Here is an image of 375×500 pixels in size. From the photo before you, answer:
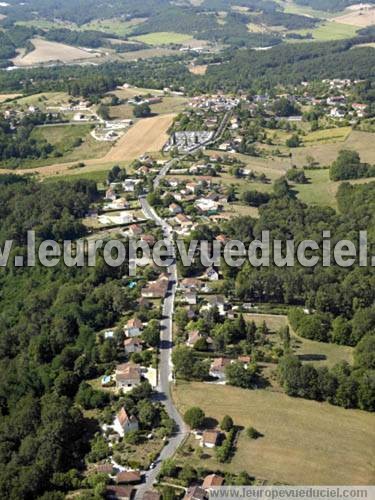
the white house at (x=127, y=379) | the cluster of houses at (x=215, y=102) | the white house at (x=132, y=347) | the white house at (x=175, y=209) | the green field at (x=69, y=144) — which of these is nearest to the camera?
the white house at (x=127, y=379)

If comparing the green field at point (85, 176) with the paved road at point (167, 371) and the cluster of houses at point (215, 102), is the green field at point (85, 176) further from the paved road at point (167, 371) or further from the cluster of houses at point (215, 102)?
the cluster of houses at point (215, 102)

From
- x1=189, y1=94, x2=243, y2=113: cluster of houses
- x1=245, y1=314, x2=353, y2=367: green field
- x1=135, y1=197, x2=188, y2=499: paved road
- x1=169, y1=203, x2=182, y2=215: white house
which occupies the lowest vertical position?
x1=245, y1=314, x2=353, y2=367: green field

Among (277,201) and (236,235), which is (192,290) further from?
(277,201)

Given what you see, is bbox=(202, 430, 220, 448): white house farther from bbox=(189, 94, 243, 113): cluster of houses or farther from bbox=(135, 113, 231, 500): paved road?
bbox=(189, 94, 243, 113): cluster of houses

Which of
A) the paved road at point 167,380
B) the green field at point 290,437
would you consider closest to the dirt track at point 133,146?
the paved road at point 167,380

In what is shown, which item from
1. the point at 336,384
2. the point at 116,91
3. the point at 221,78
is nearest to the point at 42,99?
the point at 116,91

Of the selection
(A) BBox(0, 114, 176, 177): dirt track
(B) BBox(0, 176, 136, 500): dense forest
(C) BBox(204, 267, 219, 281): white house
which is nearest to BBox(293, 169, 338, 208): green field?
(A) BBox(0, 114, 176, 177): dirt track
